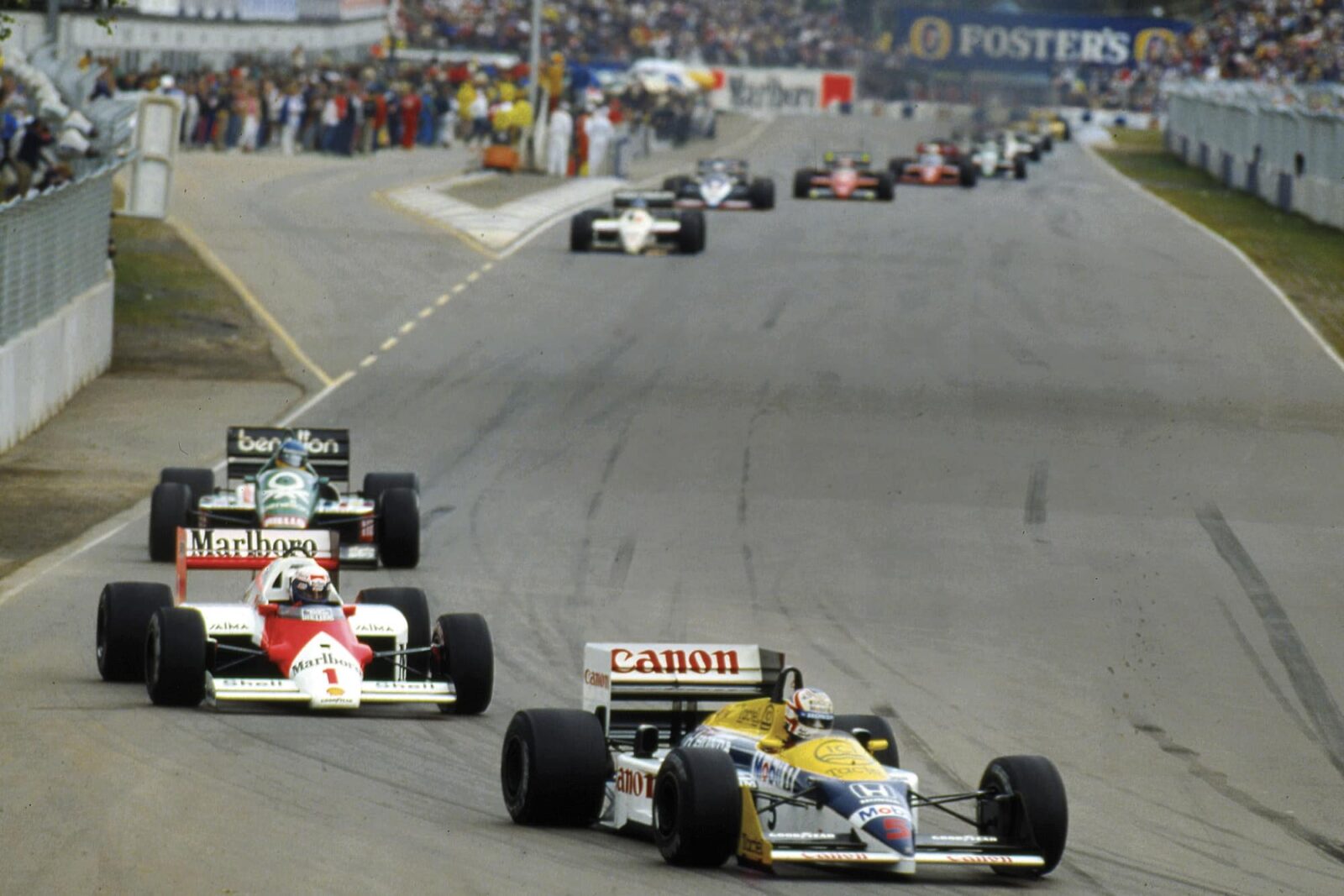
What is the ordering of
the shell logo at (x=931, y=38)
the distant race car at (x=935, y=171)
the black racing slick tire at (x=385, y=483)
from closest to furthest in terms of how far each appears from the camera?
the black racing slick tire at (x=385, y=483) < the distant race car at (x=935, y=171) < the shell logo at (x=931, y=38)

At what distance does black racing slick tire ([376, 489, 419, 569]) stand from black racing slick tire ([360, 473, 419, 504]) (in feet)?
2.62

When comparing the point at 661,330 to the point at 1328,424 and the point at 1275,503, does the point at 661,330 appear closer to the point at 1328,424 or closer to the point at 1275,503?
the point at 1328,424

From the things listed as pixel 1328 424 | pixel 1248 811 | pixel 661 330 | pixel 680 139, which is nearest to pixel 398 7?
pixel 680 139

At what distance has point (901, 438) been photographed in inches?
1057

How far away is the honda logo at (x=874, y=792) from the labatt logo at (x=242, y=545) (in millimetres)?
6560

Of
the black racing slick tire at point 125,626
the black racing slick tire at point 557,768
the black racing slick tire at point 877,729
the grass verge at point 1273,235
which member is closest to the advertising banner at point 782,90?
the grass verge at point 1273,235

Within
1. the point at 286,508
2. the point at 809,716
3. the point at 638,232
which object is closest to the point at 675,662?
the point at 809,716

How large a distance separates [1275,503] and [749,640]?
8.96 meters

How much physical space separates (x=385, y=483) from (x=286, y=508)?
5.42ft

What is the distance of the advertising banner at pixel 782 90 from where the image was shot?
98.1m

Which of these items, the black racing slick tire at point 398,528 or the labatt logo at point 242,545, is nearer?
the labatt logo at point 242,545

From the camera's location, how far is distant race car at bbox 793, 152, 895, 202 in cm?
5209

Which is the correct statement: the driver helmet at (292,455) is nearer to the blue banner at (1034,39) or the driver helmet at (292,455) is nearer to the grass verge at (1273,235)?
the grass verge at (1273,235)

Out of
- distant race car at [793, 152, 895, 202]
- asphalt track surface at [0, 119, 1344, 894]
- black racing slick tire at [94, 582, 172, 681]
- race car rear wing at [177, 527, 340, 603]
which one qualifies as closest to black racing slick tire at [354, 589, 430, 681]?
asphalt track surface at [0, 119, 1344, 894]
